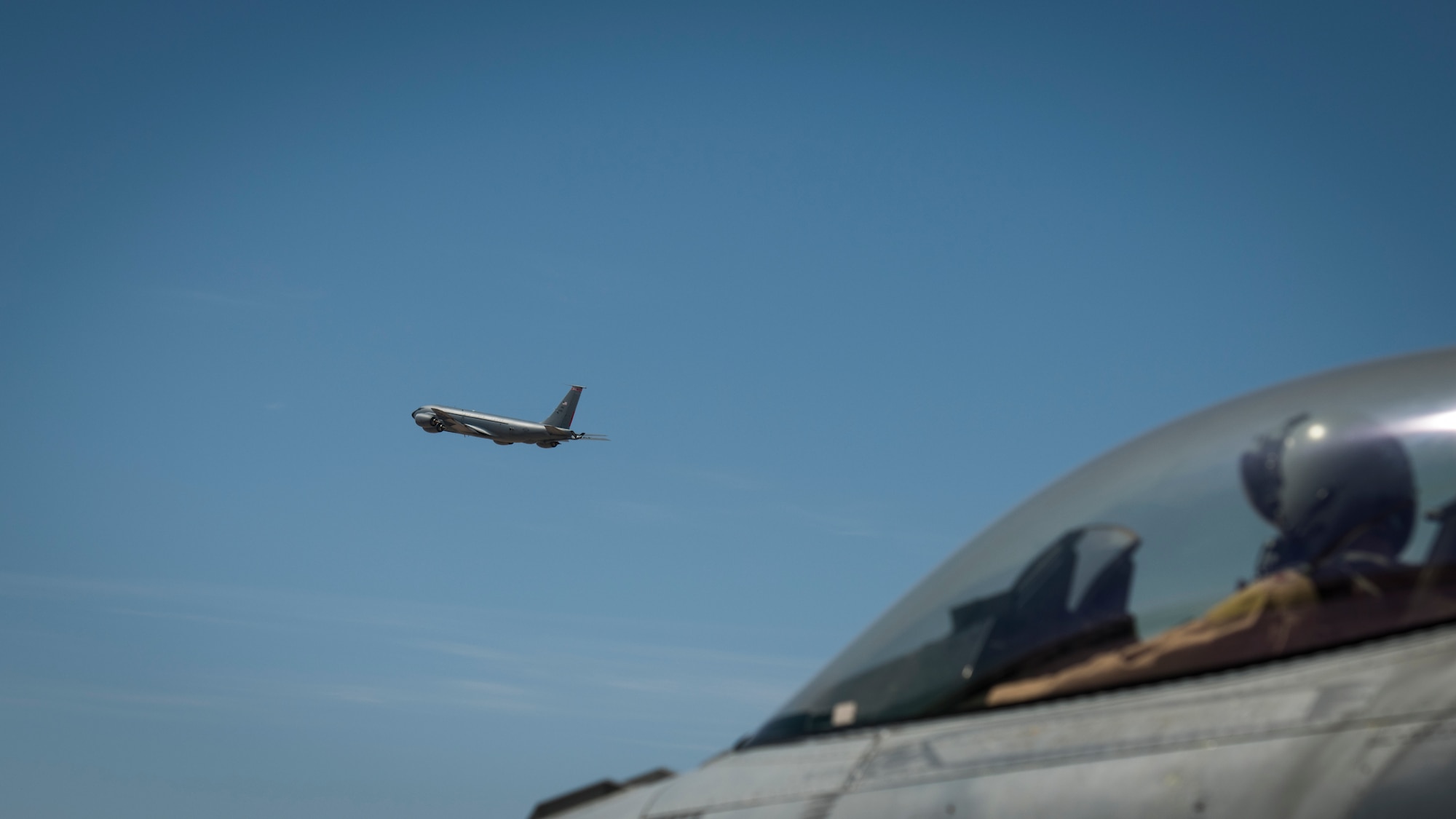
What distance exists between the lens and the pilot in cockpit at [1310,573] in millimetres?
4129

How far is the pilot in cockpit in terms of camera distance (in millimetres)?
4129

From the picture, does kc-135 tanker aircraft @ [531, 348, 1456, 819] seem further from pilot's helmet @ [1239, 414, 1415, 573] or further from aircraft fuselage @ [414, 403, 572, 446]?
aircraft fuselage @ [414, 403, 572, 446]

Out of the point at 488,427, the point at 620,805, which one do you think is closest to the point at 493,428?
the point at 488,427

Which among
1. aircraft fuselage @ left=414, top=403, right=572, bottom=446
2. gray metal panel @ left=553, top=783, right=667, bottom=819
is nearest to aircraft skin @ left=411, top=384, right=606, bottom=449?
aircraft fuselage @ left=414, top=403, right=572, bottom=446

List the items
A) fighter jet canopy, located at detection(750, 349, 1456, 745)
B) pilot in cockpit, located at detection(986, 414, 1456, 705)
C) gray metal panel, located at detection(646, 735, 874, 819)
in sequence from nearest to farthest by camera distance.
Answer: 1. pilot in cockpit, located at detection(986, 414, 1456, 705)
2. fighter jet canopy, located at detection(750, 349, 1456, 745)
3. gray metal panel, located at detection(646, 735, 874, 819)

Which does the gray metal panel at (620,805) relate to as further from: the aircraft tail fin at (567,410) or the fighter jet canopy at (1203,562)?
the aircraft tail fin at (567,410)

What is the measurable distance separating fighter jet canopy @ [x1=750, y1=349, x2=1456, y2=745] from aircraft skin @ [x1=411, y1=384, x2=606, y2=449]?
5628 centimetres

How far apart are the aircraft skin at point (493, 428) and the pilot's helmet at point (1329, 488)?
5700 cm

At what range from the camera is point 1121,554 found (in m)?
4.91

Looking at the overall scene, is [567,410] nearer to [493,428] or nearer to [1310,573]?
[493,428]

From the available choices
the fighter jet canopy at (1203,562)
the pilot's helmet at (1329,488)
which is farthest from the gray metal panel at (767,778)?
the pilot's helmet at (1329,488)

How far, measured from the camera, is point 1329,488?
461cm

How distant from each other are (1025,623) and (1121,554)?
0.48m

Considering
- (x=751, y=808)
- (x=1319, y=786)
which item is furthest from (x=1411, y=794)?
(x=751, y=808)
